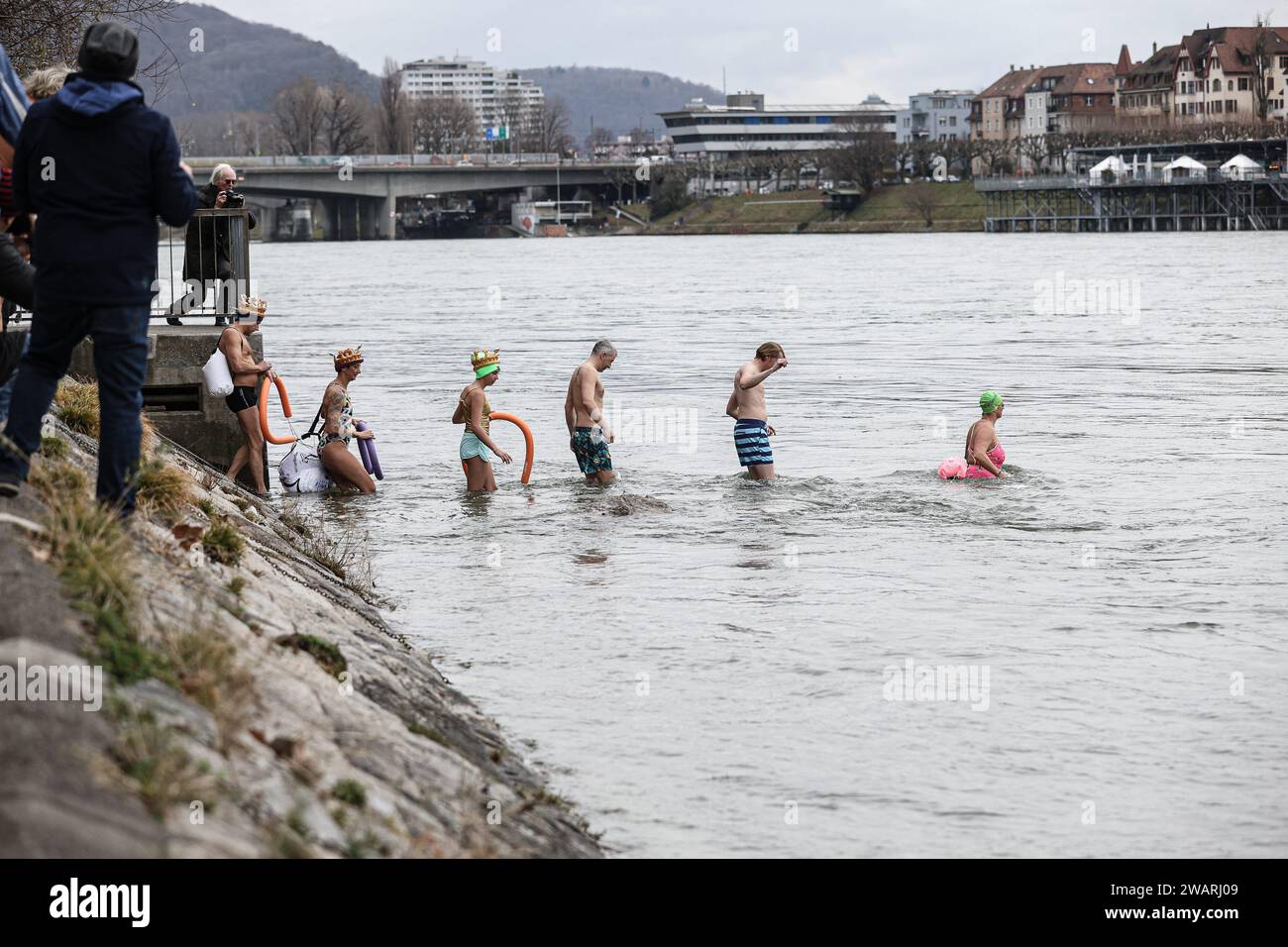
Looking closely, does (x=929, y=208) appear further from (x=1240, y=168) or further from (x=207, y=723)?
(x=207, y=723)

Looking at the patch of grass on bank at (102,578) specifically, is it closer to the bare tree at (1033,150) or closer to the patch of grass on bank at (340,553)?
the patch of grass on bank at (340,553)

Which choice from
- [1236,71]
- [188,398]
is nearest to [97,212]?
[188,398]

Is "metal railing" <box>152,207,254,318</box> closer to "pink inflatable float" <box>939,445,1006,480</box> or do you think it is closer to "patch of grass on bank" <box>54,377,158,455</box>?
"patch of grass on bank" <box>54,377,158,455</box>

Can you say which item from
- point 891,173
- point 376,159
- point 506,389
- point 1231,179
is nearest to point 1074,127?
point 891,173

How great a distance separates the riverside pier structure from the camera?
135375 millimetres

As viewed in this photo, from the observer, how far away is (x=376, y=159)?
Result: 491 feet

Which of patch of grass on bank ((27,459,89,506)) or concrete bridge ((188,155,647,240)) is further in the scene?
concrete bridge ((188,155,647,240))

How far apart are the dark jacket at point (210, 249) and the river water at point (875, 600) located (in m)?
2.48

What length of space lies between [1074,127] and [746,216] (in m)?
43.5

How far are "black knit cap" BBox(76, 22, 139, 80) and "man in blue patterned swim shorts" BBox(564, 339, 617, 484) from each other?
9.40m

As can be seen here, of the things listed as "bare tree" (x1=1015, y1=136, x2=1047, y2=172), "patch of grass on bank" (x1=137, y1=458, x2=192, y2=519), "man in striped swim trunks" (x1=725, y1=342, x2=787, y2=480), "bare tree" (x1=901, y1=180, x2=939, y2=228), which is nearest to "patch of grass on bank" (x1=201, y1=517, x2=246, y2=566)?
"patch of grass on bank" (x1=137, y1=458, x2=192, y2=519)

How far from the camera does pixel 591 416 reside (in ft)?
59.8

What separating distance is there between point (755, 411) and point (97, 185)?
11839 mm

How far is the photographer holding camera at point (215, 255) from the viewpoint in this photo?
17.7m
